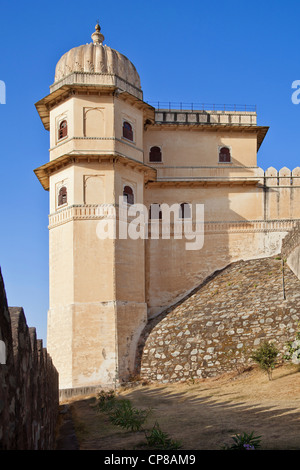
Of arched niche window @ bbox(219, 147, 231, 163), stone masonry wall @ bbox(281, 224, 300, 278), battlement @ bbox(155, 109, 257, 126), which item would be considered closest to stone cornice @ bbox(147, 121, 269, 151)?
battlement @ bbox(155, 109, 257, 126)

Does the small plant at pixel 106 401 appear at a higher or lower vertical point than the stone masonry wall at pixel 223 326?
lower

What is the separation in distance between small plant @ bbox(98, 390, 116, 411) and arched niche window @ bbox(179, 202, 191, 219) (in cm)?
999

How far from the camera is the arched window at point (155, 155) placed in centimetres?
→ 2806

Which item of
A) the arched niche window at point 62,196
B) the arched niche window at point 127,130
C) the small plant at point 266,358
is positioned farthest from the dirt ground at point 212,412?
the arched niche window at point 127,130

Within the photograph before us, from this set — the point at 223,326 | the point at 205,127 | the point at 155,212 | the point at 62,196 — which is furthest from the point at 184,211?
the point at 223,326

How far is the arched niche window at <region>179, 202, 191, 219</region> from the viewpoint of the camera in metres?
27.3

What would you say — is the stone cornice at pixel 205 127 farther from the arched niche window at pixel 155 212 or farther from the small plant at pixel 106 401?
the small plant at pixel 106 401

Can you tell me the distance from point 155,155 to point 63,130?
5.29 metres

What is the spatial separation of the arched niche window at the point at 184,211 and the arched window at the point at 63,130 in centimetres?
668

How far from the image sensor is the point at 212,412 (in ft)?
43.1

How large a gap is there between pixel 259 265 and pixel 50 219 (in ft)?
31.3

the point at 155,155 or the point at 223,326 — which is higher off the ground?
the point at 155,155

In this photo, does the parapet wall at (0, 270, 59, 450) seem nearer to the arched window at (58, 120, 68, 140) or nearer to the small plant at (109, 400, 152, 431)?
the small plant at (109, 400, 152, 431)

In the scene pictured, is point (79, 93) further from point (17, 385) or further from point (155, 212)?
point (17, 385)
